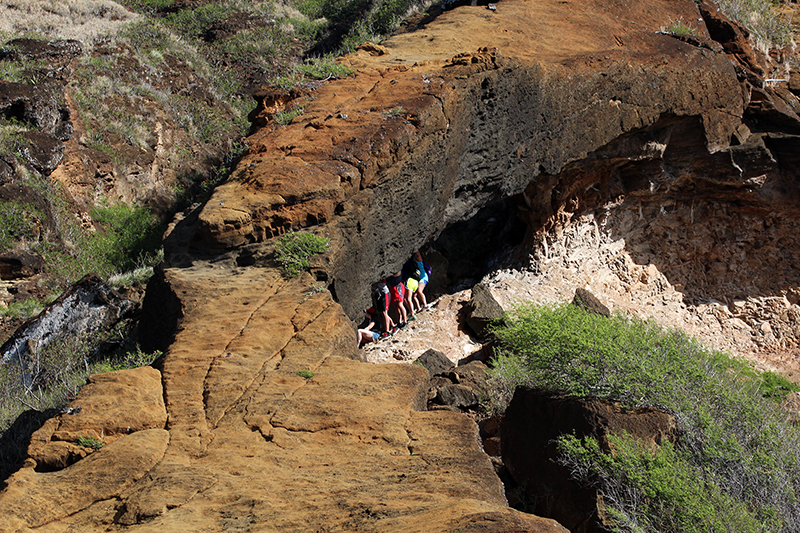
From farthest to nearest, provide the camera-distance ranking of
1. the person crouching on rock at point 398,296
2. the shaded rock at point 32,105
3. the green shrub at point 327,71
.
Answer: the shaded rock at point 32,105
the person crouching on rock at point 398,296
the green shrub at point 327,71

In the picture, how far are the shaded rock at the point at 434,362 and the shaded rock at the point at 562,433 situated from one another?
7.00 ft

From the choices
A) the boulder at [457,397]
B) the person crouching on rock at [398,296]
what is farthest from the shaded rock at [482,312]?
the boulder at [457,397]

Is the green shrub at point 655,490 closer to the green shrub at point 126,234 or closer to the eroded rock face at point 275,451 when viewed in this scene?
the eroded rock face at point 275,451

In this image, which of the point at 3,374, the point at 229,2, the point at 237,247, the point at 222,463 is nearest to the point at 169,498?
the point at 222,463

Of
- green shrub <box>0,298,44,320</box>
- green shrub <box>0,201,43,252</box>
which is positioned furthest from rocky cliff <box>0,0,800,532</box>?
green shrub <box>0,201,43,252</box>

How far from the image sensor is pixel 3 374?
589 centimetres

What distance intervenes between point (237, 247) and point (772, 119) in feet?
27.1

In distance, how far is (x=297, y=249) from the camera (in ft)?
16.5

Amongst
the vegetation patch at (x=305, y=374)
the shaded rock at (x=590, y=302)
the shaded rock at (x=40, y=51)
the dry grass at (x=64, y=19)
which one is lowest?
the shaded rock at (x=590, y=302)

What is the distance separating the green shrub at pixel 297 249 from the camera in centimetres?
492

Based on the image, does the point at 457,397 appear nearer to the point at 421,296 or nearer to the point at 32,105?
the point at 421,296

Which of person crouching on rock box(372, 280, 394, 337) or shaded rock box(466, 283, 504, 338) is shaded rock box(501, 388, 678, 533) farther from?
person crouching on rock box(372, 280, 394, 337)

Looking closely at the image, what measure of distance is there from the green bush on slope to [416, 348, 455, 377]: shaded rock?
1016 mm

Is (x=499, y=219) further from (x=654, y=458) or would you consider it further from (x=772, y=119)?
(x=654, y=458)
